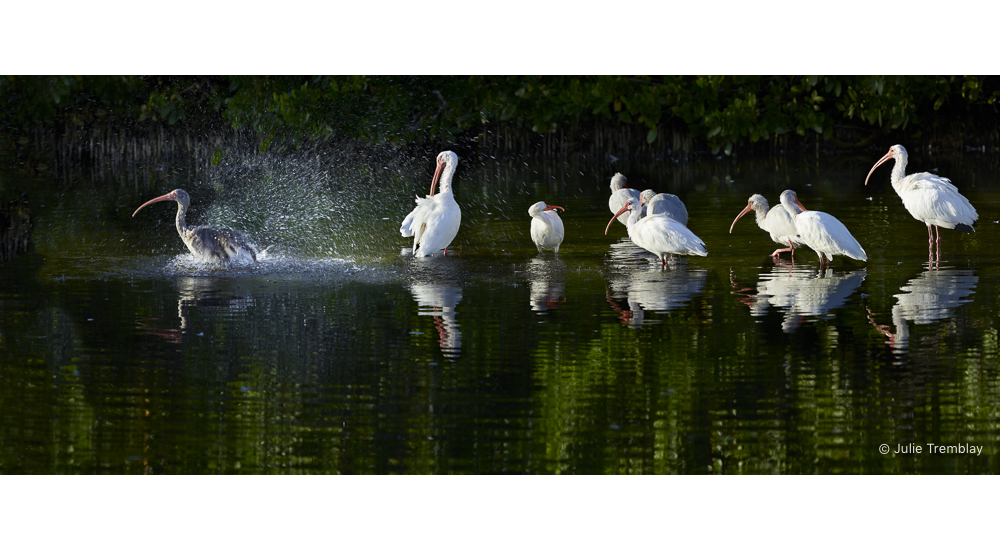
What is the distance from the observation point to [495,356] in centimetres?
573

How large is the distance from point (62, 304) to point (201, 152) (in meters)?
13.4

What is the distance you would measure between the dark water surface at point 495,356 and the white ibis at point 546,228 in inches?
5.4

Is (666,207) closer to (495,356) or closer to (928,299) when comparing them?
(928,299)

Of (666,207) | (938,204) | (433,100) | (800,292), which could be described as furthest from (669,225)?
(433,100)

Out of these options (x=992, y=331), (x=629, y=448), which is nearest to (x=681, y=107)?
(x=992, y=331)

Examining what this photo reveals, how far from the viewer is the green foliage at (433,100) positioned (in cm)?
1324

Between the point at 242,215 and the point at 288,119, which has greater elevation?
the point at 288,119

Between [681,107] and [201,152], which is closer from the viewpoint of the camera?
[681,107]

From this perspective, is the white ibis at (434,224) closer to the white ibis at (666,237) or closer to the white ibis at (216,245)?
the white ibis at (216,245)

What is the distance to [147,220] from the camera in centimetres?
1142

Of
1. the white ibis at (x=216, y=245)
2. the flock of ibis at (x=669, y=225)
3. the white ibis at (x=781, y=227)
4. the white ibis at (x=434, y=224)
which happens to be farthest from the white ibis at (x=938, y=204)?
the white ibis at (x=216, y=245)

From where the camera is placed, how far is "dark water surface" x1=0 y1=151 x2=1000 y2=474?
4332 mm

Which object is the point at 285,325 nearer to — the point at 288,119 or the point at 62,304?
the point at 62,304

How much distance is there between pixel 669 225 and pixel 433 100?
23.3ft
